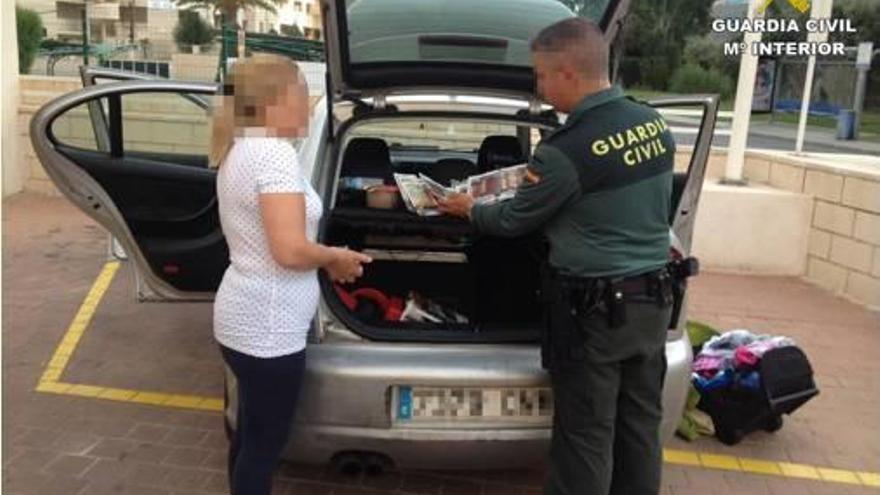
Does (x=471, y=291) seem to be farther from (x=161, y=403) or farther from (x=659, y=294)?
(x=161, y=403)

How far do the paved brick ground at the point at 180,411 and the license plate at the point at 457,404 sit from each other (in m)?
0.72

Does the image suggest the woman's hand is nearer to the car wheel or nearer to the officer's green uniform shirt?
the officer's green uniform shirt

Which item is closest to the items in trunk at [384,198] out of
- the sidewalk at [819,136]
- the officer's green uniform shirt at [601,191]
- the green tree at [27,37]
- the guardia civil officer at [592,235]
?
the guardia civil officer at [592,235]

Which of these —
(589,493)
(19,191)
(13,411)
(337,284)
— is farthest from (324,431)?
(19,191)

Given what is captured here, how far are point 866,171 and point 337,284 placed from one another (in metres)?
5.01

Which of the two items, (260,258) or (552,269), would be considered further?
(552,269)

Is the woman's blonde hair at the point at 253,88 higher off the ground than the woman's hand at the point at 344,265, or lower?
higher

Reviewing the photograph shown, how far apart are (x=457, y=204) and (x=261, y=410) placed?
0.97 meters

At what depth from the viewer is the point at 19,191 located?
921cm

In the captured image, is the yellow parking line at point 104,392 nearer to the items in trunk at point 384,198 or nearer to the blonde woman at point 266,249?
the items in trunk at point 384,198

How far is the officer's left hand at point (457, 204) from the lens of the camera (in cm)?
297

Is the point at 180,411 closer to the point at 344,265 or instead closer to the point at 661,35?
the point at 344,265

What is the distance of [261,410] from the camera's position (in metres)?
2.62

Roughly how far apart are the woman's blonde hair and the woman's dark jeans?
662 millimetres
